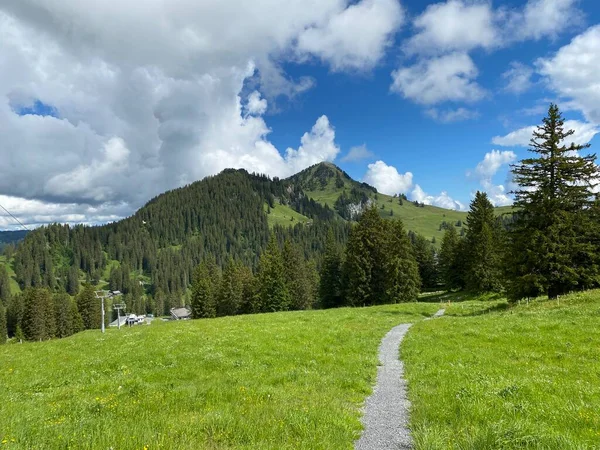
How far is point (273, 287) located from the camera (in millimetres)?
76750

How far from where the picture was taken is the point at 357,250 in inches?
2549

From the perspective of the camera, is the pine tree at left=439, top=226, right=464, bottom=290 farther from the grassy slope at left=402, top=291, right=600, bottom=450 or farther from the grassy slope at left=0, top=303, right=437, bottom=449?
the grassy slope at left=0, top=303, right=437, bottom=449

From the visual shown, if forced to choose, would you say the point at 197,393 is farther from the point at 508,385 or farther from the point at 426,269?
the point at 426,269

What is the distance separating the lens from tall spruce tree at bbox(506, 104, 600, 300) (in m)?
33.3

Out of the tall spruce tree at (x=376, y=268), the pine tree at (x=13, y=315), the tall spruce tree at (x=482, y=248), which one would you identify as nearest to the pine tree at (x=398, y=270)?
the tall spruce tree at (x=376, y=268)

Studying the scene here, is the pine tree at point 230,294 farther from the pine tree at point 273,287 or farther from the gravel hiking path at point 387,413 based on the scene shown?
the gravel hiking path at point 387,413

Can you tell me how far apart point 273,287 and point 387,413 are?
6806cm

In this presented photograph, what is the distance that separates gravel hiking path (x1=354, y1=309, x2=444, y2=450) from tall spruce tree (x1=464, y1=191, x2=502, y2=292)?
2046 inches

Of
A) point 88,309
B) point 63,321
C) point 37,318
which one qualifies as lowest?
point 63,321

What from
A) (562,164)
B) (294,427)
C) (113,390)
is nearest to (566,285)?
(562,164)

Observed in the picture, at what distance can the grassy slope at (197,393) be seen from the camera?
7.24m

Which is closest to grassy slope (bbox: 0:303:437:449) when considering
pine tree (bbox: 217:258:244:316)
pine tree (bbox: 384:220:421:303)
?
pine tree (bbox: 384:220:421:303)

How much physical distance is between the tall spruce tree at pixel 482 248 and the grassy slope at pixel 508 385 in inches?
1629

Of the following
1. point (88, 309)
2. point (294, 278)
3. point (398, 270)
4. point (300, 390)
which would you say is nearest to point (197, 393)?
point (300, 390)
